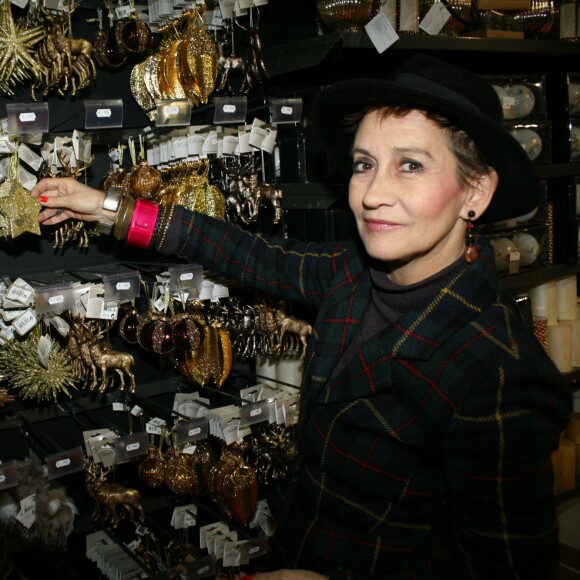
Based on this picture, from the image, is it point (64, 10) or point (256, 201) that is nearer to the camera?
point (64, 10)

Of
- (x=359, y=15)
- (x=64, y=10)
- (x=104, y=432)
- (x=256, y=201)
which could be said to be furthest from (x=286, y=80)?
(x=104, y=432)

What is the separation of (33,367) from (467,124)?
3.85ft

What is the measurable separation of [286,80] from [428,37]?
427 mm

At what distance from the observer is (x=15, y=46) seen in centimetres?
160

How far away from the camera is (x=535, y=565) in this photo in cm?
107

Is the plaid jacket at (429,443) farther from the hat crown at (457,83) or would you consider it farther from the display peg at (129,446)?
the display peg at (129,446)

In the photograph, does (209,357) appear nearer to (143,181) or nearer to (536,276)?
(143,181)

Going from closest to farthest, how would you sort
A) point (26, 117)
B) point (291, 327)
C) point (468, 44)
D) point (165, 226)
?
point (26, 117) → point (165, 226) → point (291, 327) → point (468, 44)

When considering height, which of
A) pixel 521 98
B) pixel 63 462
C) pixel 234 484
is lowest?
pixel 234 484

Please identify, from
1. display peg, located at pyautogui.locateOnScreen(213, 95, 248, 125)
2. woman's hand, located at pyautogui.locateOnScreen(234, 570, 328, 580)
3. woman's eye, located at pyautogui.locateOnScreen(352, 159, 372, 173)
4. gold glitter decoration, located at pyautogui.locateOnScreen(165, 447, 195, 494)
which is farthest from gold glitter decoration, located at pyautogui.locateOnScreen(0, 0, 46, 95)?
woman's hand, located at pyautogui.locateOnScreen(234, 570, 328, 580)

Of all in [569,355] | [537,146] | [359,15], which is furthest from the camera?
[569,355]

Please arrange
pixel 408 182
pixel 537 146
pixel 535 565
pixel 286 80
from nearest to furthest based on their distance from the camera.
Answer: pixel 535 565 → pixel 408 182 → pixel 286 80 → pixel 537 146

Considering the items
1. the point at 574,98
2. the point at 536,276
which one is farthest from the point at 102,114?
the point at 574,98

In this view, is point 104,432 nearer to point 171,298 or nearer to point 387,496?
point 171,298
